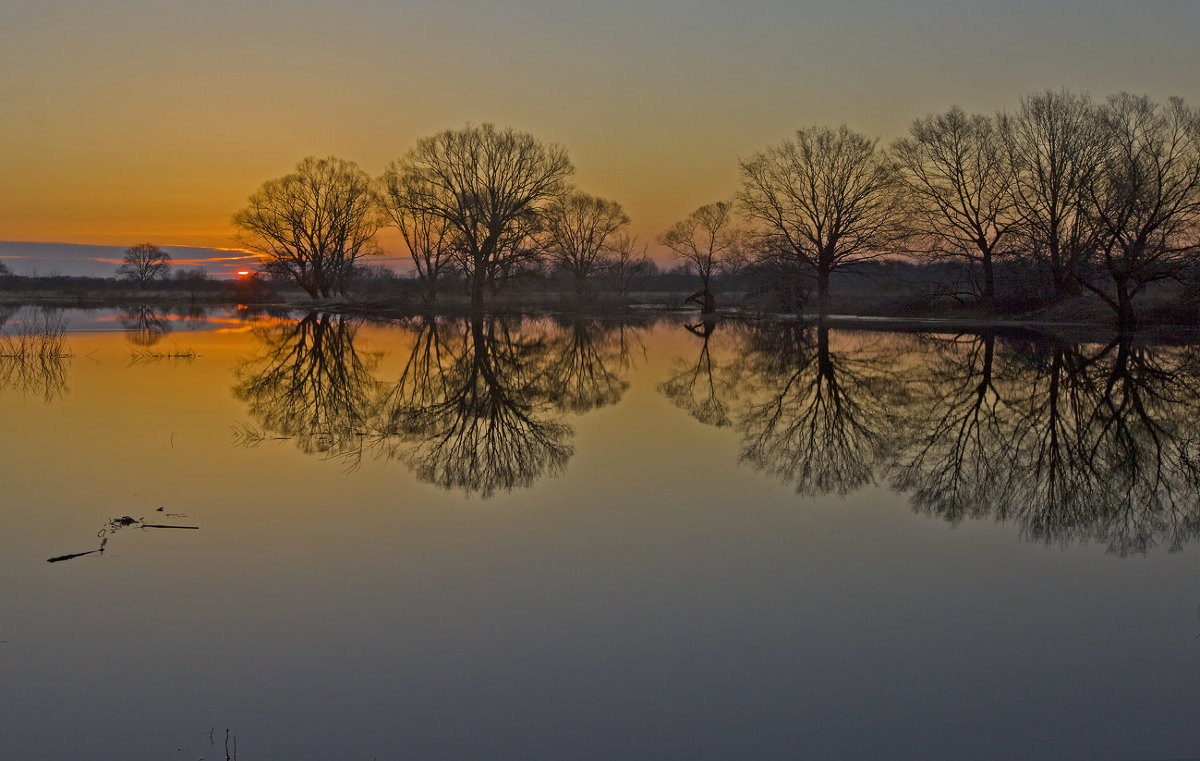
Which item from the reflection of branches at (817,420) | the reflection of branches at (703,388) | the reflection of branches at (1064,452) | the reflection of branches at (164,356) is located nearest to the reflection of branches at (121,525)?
the reflection of branches at (817,420)

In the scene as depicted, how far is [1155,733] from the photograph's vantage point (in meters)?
3.69

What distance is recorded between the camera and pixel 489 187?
1940 inches

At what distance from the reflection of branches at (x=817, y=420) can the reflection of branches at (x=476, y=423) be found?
2750mm

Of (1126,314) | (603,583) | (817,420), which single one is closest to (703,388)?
(817,420)

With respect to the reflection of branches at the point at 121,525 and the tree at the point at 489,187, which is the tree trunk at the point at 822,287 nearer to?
the tree at the point at 489,187

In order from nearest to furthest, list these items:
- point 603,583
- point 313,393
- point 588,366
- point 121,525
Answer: point 603,583, point 121,525, point 313,393, point 588,366

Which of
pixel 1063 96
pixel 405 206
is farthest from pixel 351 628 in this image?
pixel 405 206

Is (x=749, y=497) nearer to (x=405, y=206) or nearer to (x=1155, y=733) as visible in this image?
(x=1155, y=733)

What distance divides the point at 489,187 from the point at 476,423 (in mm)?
39623

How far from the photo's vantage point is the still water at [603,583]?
12.5ft

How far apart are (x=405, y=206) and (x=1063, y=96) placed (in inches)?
1499

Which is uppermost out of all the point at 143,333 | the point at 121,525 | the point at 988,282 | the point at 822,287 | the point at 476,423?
the point at 988,282

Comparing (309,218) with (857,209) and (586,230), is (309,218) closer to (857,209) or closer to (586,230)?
(586,230)

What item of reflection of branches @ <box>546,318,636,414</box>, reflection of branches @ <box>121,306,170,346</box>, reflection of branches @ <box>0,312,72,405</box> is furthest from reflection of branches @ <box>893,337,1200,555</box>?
reflection of branches @ <box>121,306,170,346</box>
